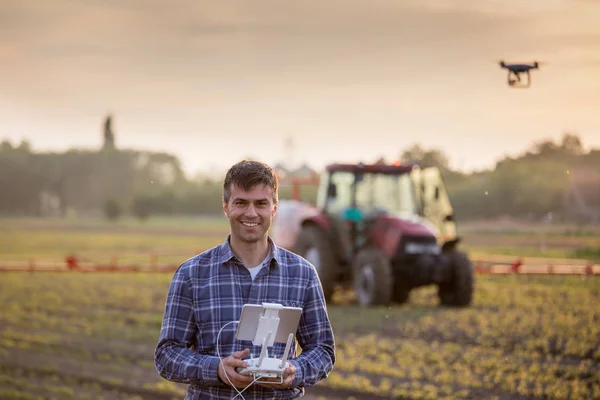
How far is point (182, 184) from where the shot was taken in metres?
26.2

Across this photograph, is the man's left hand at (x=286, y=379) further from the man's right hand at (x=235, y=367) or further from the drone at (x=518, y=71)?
the drone at (x=518, y=71)

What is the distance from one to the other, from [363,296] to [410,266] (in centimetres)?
74

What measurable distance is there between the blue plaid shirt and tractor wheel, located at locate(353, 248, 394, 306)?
30.0ft

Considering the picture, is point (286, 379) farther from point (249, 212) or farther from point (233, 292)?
point (249, 212)

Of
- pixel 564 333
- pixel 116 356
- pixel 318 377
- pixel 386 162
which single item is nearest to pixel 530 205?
pixel 386 162

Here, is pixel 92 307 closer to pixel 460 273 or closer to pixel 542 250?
pixel 460 273

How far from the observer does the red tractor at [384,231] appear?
12344 mm

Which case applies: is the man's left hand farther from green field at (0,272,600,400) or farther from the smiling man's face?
green field at (0,272,600,400)

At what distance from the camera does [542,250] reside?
16859 millimetres

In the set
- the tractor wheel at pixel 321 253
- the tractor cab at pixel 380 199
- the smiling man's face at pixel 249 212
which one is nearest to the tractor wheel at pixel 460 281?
the tractor cab at pixel 380 199

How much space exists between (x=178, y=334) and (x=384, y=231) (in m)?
9.98

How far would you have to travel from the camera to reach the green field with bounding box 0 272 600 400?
710 centimetres

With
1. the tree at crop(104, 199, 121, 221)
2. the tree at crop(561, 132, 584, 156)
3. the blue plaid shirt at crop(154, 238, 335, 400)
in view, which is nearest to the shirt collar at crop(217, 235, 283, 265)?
the blue plaid shirt at crop(154, 238, 335, 400)

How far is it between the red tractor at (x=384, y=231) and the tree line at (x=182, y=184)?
549 mm
